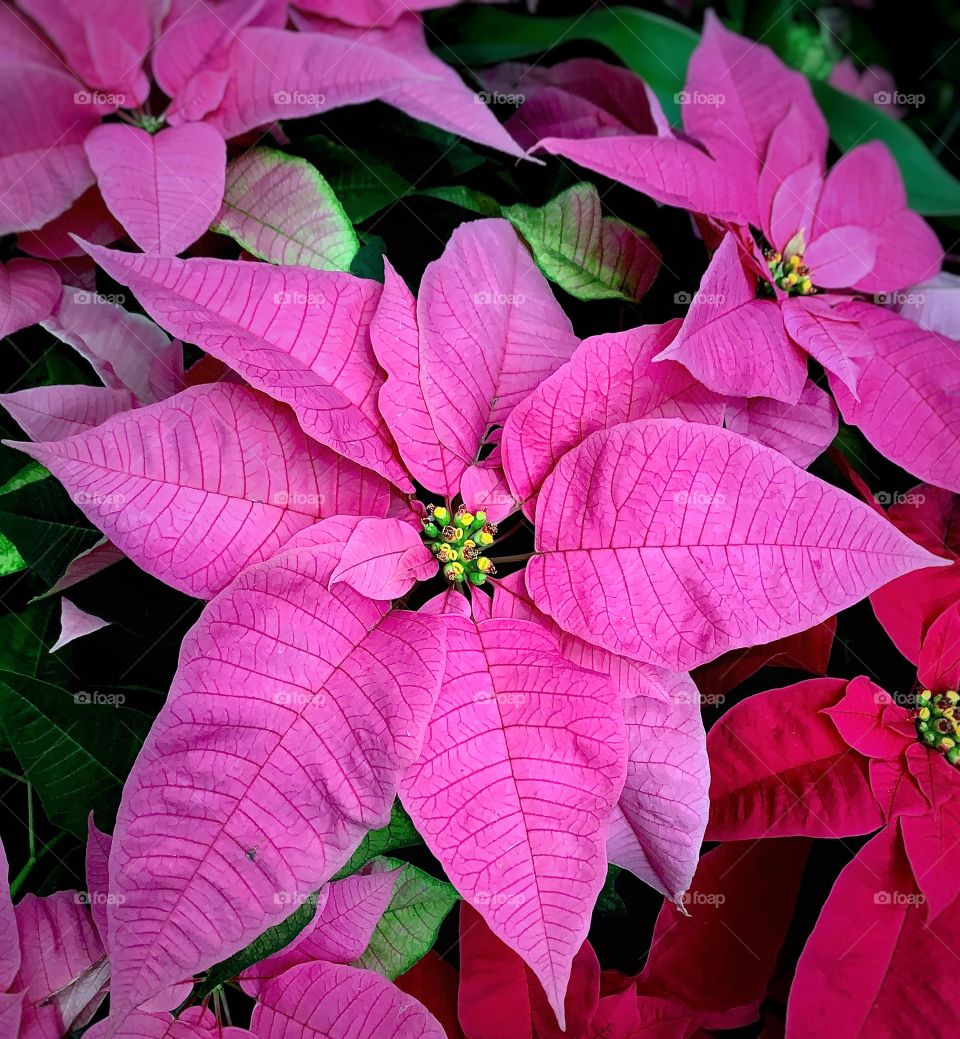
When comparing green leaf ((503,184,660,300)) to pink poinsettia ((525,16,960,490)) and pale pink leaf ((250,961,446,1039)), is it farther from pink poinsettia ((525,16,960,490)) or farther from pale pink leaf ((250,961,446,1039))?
pale pink leaf ((250,961,446,1039))

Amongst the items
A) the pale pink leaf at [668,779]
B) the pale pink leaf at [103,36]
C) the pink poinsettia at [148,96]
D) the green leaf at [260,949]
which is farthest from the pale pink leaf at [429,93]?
the green leaf at [260,949]

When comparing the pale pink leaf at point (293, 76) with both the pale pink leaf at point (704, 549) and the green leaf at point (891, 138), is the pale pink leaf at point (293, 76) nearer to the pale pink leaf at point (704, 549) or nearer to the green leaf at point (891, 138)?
the pale pink leaf at point (704, 549)

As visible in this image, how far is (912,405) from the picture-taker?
489 millimetres

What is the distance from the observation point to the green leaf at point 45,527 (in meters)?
0.46

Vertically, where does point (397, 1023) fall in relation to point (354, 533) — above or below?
below

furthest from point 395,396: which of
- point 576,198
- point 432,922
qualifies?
point 432,922

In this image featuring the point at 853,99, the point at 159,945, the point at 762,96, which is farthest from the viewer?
the point at 853,99

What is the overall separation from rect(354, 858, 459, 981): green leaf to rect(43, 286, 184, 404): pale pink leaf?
0.31m

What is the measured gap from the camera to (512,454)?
432 mm

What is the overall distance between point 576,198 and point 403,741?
1.07ft

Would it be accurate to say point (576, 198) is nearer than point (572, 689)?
No

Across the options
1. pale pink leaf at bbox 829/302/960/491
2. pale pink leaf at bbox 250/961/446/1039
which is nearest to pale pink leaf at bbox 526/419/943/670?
pale pink leaf at bbox 829/302/960/491

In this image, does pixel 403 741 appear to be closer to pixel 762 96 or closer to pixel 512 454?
pixel 512 454

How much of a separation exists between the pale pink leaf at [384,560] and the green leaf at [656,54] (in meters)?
0.42
